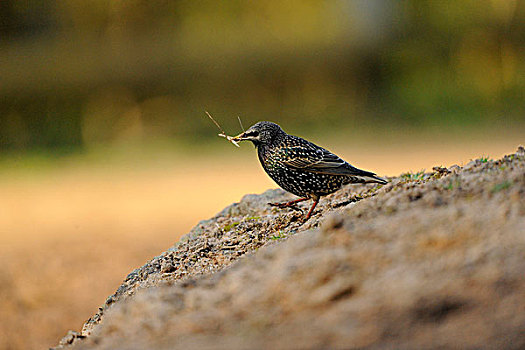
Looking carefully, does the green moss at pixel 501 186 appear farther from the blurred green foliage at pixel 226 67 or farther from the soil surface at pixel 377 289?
the blurred green foliage at pixel 226 67

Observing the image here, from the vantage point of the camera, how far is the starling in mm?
5316

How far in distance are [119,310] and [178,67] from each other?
15.7m

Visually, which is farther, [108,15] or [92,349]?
[108,15]

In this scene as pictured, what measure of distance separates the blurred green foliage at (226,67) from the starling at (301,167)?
12.4m

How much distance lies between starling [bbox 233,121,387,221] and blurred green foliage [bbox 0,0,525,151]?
1236 cm

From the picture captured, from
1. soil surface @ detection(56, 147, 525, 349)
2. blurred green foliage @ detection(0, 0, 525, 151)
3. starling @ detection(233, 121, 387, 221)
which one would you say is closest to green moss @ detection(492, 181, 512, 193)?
soil surface @ detection(56, 147, 525, 349)

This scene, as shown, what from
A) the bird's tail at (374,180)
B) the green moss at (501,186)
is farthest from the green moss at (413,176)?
the green moss at (501,186)

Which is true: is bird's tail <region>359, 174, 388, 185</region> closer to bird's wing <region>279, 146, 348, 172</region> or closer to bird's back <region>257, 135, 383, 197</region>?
bird's back <region>257, 135, 383, 197</region>

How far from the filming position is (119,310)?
11.4 ft

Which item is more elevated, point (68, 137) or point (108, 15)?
point (108, 15)

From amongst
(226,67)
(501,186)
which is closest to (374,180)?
(501,186)

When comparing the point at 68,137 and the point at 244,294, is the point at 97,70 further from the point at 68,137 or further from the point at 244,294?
the point at 244,294

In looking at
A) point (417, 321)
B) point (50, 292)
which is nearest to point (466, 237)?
point (417, 321)

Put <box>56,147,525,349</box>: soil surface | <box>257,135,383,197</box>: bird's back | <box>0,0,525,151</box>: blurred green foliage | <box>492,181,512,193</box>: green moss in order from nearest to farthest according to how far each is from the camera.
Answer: <box>56,147,525,349</box>: soil surface
<box>492,181,512,193</box>: green moss
<box>257,135,383,197</box>: bird's back
<box>0,0,525,151</box>: blurred green foliage
